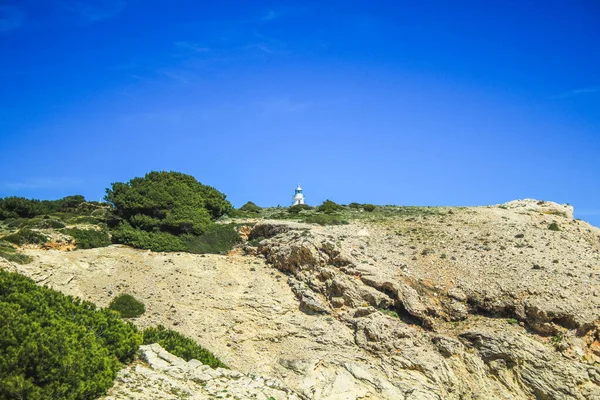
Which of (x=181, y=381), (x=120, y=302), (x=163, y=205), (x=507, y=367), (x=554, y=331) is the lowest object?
(x=181, y=381)

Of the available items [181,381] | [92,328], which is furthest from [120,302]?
[181,381]

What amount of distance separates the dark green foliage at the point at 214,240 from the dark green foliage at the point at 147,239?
1.91 feet

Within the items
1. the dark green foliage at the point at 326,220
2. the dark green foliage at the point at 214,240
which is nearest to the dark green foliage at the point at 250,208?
the dark green foliage at the point at 326,220

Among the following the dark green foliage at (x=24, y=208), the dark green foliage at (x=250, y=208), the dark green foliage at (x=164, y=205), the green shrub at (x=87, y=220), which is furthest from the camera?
the dark green foliage at (x=250, y=208)

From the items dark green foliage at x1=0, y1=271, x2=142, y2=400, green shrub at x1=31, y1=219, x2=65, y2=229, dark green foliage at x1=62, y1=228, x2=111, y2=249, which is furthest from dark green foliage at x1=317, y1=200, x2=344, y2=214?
dark green foliage at x1=0, y1=271, x2=142, y2=400

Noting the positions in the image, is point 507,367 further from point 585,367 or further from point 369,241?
point 369,241

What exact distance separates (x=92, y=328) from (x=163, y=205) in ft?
54.6

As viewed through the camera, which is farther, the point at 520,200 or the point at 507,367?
the point at 520,200

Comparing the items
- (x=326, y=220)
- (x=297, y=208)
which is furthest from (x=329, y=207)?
(x=326, y=220)

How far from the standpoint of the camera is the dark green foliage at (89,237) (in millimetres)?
27866

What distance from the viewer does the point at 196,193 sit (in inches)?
1421

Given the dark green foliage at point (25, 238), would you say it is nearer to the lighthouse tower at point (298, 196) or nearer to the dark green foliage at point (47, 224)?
the dark green foliage at point (47, 224)

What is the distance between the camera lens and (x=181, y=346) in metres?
18.9

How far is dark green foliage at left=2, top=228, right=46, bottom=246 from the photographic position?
26945mm
